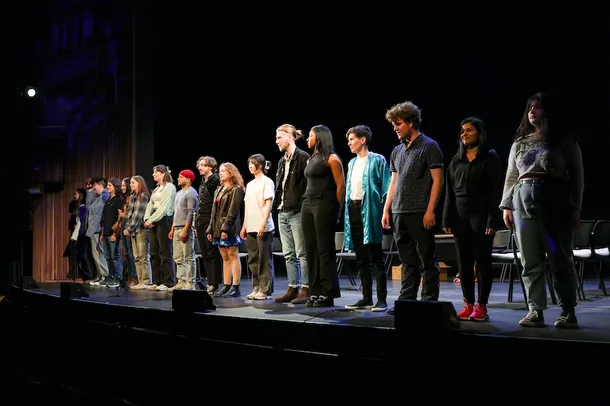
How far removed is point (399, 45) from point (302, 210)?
571 centimetres

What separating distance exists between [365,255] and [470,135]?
1401 mm

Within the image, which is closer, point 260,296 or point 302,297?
point 302,297

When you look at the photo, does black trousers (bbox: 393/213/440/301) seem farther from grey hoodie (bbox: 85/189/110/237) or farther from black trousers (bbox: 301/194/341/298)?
grey hoodie (bbox: 85/189/110/237)

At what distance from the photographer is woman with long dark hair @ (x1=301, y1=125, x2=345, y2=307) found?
5.40m

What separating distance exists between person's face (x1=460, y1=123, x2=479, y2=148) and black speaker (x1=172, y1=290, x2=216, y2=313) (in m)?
2.26

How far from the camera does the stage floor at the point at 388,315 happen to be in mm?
3820

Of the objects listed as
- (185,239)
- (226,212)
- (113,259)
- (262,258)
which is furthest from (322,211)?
(113,259)

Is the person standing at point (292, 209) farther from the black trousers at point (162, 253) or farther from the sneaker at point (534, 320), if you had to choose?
the sneaker at point (534, 320)

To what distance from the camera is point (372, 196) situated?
17.4 feet

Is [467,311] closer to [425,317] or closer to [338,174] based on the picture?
[425,317]

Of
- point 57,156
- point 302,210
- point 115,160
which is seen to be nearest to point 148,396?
point 302,210

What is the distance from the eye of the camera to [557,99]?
4.14 metres

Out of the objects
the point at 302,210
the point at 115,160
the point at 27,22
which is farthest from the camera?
the point at 27,22

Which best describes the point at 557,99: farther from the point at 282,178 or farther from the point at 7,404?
the point at 7,404
